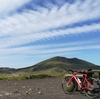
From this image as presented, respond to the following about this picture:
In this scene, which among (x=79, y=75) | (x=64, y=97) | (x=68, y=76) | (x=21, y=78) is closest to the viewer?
(x=64, y=97)

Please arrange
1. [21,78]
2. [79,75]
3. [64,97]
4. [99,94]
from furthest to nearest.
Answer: [21,78], [79,75], [64,97], [99,94]

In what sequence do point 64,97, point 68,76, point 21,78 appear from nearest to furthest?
point 64,97
point 68,76
point 21,78

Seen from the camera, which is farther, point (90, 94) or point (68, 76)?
point (68, 76)

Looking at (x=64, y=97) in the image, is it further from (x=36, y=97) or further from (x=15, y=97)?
(x=15, y=97)

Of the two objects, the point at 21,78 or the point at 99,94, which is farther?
the point at 21,78

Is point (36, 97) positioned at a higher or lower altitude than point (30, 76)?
lower

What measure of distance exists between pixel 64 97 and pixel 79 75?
6.58ft

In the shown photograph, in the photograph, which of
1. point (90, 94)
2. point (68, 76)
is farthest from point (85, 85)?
point (68, 76)

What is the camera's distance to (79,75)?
55.1ft

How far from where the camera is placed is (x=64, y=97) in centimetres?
1570

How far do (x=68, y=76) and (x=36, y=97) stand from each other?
319 cm

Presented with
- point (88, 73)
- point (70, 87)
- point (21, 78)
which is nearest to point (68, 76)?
point (70, 87)

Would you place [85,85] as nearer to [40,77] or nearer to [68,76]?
[68,76]

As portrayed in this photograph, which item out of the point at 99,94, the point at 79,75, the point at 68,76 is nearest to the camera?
the point at 99,94
